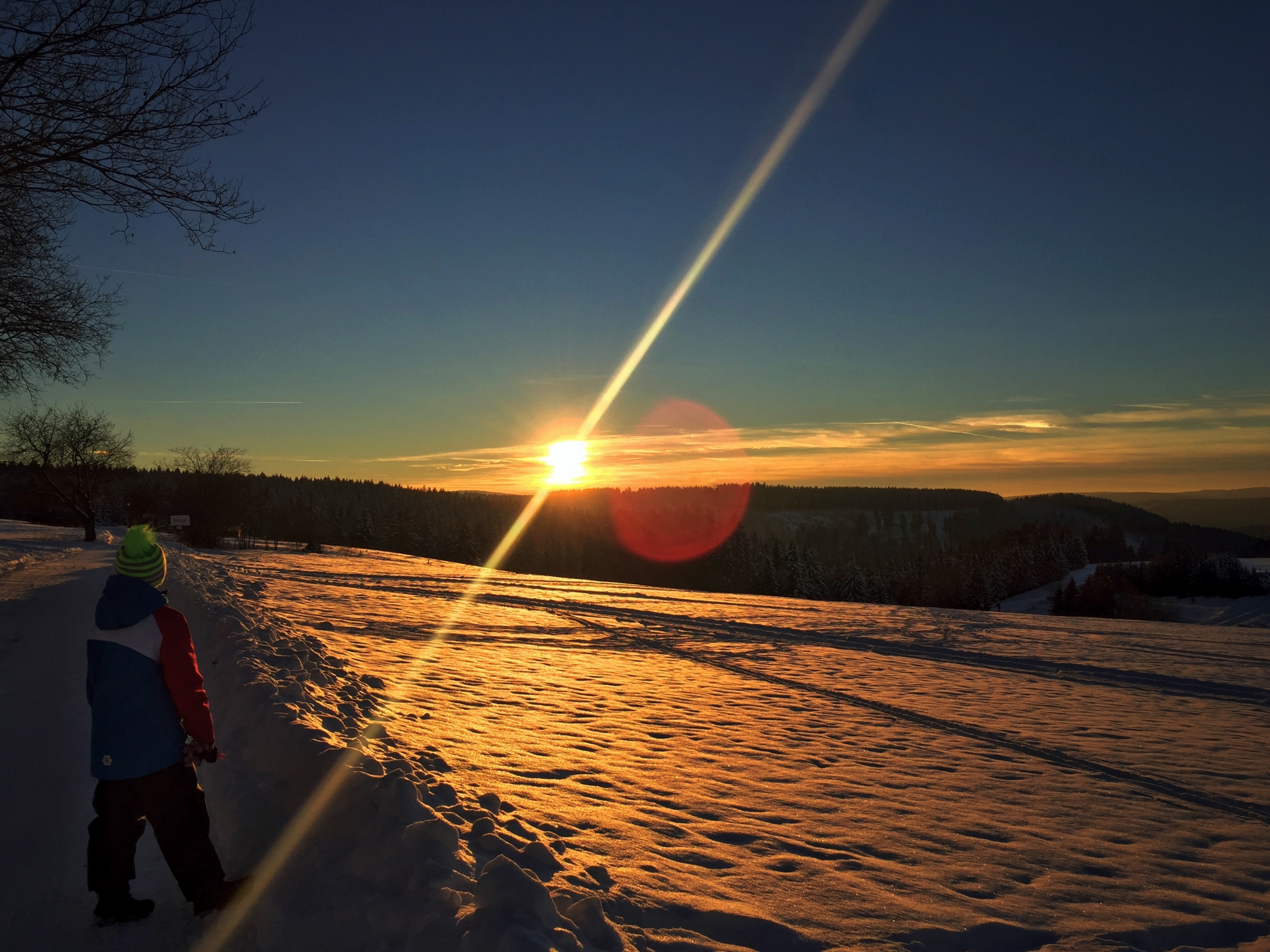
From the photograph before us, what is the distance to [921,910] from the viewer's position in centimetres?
373

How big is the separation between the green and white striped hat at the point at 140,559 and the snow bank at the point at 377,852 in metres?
1.63

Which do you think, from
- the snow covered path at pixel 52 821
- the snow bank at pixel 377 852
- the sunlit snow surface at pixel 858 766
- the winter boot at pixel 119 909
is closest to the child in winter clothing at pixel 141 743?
the winter boot at pixel 119 909

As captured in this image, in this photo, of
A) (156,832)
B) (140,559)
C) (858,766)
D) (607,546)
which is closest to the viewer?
(156,832)

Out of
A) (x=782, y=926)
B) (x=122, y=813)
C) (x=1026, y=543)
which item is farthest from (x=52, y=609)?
(x=1026, y=543)

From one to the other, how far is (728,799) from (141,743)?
391 centimetres

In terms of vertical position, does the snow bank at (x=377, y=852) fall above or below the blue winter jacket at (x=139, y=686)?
below

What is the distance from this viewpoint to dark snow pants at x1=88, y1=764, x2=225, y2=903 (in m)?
3.32

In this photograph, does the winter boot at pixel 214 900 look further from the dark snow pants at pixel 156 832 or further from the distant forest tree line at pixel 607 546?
the distant forest tree line at pixel 607 546

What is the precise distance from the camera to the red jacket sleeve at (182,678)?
3.37 m

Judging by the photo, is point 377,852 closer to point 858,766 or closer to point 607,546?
point 858,766

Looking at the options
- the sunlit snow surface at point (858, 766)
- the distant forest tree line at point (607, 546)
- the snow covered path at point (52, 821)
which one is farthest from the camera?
the distant forest tree line at point (607, 546)

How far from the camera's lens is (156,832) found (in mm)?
3285

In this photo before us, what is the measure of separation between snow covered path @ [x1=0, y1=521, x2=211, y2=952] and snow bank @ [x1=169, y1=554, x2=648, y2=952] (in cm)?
41

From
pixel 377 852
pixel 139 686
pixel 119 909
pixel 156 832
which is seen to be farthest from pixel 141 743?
pixel 377 852
